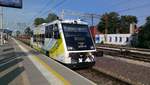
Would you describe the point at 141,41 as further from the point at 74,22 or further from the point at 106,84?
the point at 106,84

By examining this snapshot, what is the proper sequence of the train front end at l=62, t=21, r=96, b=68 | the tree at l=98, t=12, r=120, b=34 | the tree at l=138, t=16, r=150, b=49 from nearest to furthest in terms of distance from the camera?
the train front end at l=62, t=21, r=96, b=68
the tree at l=138, t=16, r=150, b=49
the tree at l=98, t=12, r=120, b=34

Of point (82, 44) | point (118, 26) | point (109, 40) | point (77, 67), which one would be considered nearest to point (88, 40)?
point (82, 44)

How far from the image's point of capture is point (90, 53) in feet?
54.4

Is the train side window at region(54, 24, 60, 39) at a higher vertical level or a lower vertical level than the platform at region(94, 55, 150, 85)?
higher

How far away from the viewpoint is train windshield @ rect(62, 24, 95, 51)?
16.5 meters

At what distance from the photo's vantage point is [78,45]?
16453mm

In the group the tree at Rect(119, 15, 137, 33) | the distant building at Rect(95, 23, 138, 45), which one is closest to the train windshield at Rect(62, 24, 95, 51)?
the distant building at Rect(95, 23, 138, 45)

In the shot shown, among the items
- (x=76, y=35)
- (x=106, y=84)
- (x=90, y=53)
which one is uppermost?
(x=76, y=35)

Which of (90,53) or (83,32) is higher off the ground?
(83,32)

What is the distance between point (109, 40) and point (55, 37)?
62.8m

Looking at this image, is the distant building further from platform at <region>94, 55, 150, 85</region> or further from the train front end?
the train front end

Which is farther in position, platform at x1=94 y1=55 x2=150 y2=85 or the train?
the train

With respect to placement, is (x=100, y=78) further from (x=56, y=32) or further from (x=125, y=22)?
(x=125, y=22)

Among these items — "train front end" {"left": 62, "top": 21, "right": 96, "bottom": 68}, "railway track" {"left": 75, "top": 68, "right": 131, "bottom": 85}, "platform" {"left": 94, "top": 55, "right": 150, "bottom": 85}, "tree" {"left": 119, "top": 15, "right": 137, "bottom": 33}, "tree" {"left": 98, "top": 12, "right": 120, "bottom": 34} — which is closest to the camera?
"railway track" {"left": 75, "top": 68, "right": 131, "bottom": 85}
